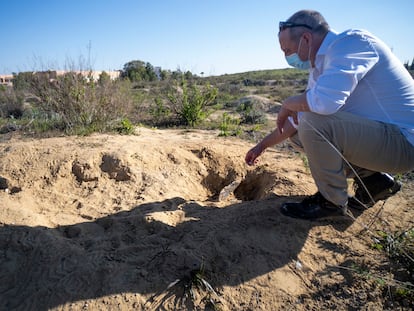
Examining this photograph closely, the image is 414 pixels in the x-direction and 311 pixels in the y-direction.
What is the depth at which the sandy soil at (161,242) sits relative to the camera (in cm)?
170

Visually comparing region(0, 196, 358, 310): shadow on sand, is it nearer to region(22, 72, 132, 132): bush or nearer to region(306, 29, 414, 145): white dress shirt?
region(306, 29, 414, 145): white dress shirt

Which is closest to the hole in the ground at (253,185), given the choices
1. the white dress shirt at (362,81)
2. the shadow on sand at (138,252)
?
the shadow on sand at (138,252)

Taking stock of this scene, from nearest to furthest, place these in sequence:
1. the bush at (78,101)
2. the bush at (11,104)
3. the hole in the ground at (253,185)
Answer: the hole in the ground at (253,185) → the bush at (78,101) → the bush at (11,104)

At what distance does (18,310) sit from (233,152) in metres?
2.62

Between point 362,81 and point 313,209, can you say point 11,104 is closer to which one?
point 313,209

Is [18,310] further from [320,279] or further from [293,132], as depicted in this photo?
[293,132]

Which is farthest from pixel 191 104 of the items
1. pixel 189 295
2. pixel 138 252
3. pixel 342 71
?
pixel 189 295

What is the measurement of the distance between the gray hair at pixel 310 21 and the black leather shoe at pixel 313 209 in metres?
1.02

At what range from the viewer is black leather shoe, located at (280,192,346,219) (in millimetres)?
2100

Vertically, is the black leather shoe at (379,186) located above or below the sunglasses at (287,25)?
below

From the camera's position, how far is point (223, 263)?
186 centimetres

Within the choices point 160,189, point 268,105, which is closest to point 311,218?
point 160,189

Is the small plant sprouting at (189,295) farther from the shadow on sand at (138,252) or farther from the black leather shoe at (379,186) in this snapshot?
the black leather shoe at (379,186)

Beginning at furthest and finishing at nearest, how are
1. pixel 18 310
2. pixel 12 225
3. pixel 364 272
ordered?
pixel 12 225, pixel 364 272, pixel 18 310
